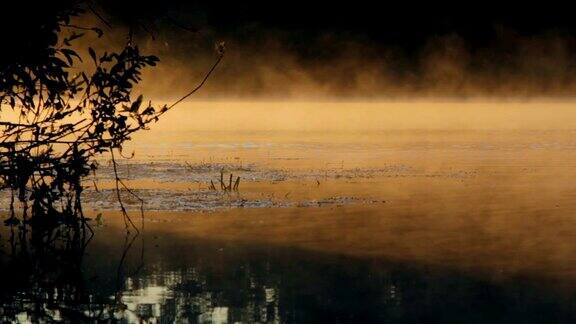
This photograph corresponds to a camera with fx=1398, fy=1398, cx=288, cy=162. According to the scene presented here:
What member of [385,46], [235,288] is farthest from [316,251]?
[385,46]

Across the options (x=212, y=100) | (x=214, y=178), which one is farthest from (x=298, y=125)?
(x=212, y=100)

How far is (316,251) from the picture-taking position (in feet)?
58.0

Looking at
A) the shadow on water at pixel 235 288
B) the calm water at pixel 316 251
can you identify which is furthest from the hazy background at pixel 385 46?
the shadow on water at pixel 235 288

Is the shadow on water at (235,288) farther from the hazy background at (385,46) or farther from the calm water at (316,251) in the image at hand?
the hazy background at (385,46)

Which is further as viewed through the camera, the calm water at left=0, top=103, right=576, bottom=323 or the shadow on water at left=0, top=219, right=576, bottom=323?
the calm water at left=0, top=103, right=576, bottom=323

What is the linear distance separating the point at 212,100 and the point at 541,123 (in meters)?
77.3

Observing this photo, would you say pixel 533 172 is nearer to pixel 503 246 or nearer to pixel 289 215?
pixel 289 215

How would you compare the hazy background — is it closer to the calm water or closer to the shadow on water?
the calm water

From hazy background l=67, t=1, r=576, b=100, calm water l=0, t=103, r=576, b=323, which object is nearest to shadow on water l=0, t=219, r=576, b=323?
calm water l=0, t=103, r=576, b=323

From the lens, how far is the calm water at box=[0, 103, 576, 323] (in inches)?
542

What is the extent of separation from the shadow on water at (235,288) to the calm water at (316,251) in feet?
0.07

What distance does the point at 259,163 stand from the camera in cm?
3272

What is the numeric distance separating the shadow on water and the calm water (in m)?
0.02

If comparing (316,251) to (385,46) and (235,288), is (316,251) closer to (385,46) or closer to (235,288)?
(235,288)
